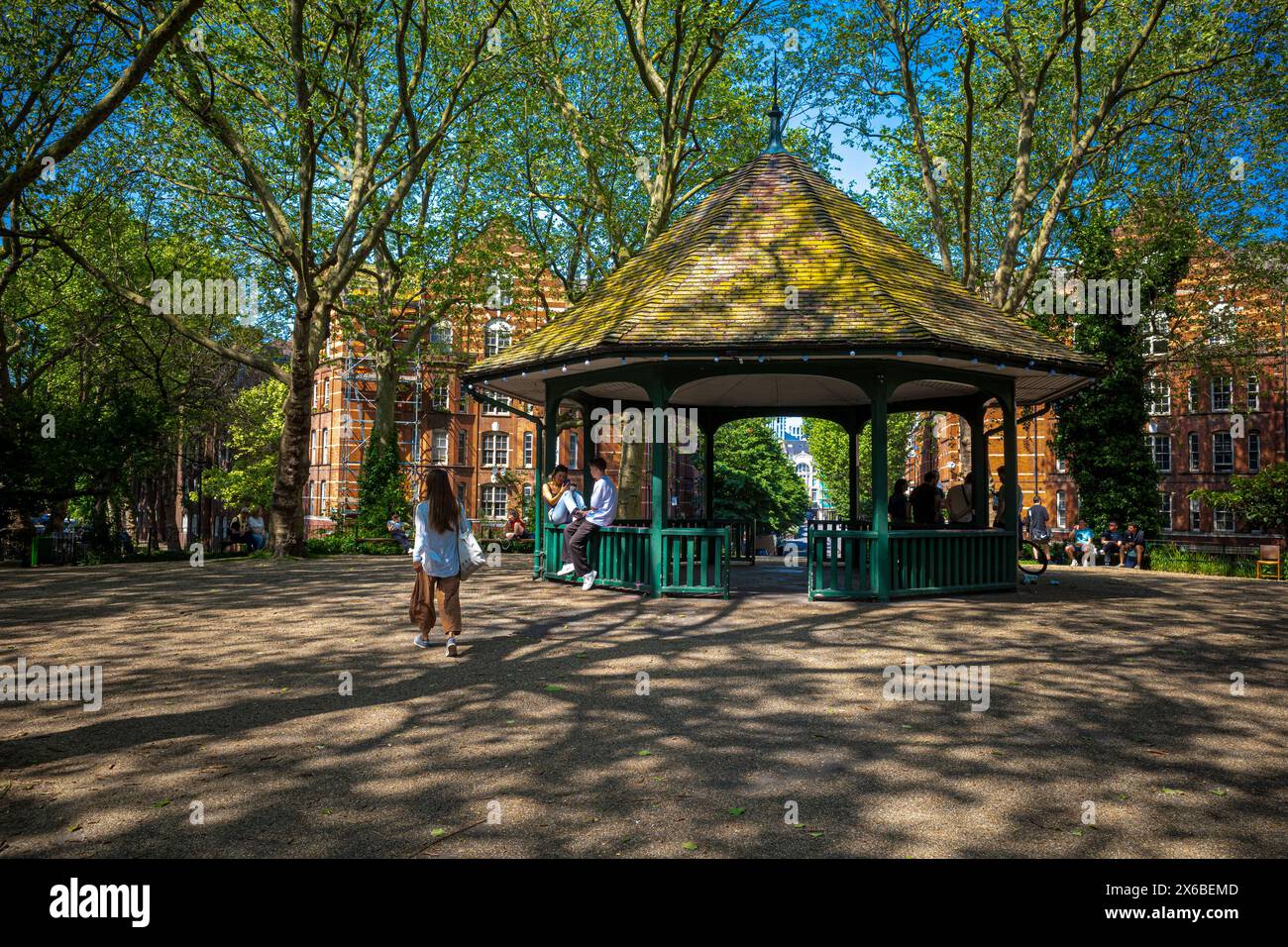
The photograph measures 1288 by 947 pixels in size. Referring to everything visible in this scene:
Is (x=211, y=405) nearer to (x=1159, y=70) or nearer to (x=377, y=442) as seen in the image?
(x=377, y=442)

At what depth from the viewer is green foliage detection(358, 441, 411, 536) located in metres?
26.8

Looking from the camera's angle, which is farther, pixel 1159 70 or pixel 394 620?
pixel 1159 70

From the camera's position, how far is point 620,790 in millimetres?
4520

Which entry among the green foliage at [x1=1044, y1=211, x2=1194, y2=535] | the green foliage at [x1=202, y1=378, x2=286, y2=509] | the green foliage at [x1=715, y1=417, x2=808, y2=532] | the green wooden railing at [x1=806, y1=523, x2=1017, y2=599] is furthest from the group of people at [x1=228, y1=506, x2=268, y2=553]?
the green foliage at [x1=1044, y1=211, x2=1194, y2=535]

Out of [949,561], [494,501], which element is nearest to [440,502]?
[949,561]

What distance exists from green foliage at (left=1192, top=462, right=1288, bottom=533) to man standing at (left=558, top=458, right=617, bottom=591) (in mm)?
20969

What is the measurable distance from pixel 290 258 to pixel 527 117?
11.3 meters

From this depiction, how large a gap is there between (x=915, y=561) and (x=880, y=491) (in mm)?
1370

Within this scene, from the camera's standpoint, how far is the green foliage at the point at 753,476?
178 ft

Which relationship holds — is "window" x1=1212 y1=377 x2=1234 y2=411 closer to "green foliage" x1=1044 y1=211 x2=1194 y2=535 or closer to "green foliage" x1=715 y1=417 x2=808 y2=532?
"green foliage" x1=1044 y1=211 x2=1194 y2=535

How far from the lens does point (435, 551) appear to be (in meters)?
8.50

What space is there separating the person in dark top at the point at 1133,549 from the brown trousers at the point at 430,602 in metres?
23.7

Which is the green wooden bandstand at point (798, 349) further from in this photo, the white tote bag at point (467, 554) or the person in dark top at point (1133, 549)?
the person in dark top at point (1133, 549)

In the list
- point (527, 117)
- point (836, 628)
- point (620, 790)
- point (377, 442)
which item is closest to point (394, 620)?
point (836, 628)
